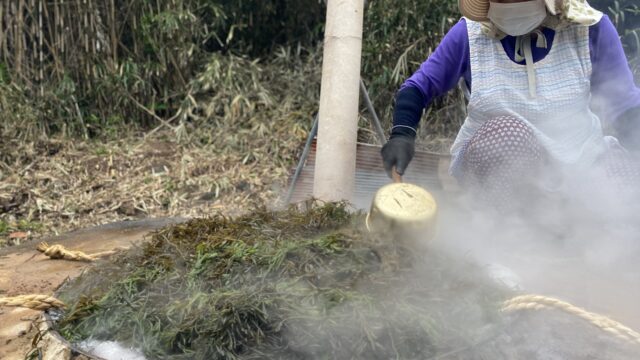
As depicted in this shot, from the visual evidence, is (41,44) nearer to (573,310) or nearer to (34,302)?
(34,302)

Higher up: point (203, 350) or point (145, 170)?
point (203, 350)

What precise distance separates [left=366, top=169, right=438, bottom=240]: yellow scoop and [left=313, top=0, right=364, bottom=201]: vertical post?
0.87m

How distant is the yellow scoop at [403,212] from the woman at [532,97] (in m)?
0.48

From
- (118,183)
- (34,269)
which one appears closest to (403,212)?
(34,269)

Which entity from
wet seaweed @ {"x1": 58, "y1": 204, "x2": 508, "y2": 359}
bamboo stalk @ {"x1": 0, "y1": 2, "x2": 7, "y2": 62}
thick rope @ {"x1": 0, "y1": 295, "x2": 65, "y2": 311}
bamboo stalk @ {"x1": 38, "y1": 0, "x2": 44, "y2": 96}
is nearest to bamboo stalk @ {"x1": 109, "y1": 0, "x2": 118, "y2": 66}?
bamboo stalk @ {"x1": 38, "y1": 0, "x2": 44, "y2": 96}

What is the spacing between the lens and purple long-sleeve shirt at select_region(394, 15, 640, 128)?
2771 mm

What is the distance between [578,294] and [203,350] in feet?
4.84

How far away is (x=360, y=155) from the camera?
3.96 metres

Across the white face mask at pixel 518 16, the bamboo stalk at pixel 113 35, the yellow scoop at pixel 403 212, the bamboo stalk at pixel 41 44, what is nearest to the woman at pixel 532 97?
the white face mask at pixel 518 16

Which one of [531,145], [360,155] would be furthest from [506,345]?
[360,155]

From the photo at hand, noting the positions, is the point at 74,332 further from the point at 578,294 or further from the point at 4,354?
the point at 578,294

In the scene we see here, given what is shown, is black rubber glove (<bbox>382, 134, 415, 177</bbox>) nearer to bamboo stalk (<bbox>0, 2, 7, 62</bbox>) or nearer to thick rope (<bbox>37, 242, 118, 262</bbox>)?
thick rope (<bbox>37, 242, 118, 262</bbox>)

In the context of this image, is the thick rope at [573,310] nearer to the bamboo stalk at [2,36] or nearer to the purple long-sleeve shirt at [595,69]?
the purple long-sleeve shirt at [595,69]

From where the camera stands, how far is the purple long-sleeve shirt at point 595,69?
9.09 ft
